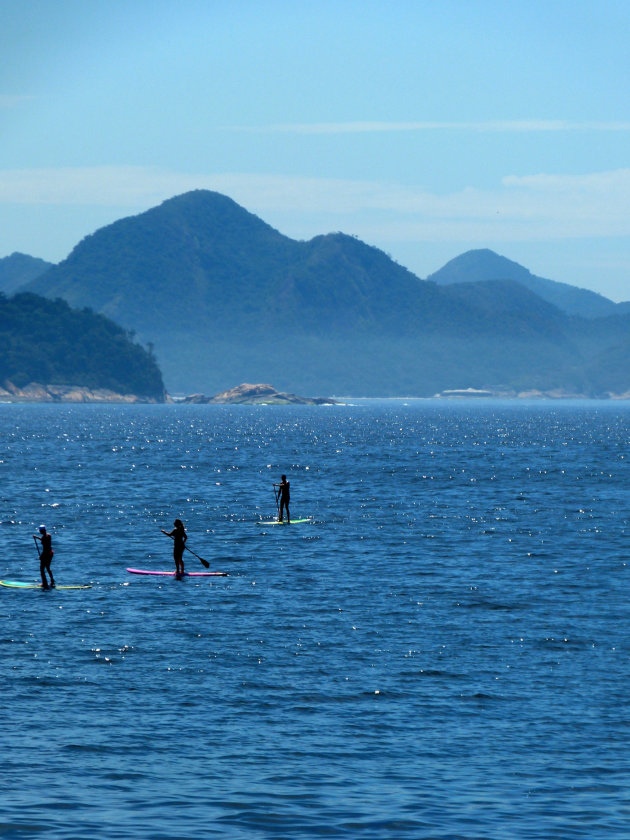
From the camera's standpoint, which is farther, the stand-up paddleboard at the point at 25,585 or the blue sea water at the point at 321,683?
the stand-up paddleboard at the point at 25,585

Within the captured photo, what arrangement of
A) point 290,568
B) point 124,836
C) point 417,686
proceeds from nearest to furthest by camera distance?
point 124,836 < point 417,686 < point 290,568

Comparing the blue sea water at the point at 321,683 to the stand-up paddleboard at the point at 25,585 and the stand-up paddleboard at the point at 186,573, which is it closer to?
the stand-up paddleboard at the point at 186,573

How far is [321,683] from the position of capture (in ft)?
105

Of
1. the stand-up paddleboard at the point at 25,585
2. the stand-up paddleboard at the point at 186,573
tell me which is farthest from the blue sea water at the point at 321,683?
the stand-up paddleboard at the point at 25,585

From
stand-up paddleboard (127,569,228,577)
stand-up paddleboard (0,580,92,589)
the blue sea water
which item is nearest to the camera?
the blue sea water

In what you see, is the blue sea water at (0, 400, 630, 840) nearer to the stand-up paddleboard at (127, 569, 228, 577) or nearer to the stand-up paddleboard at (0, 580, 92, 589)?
the stand-up paddleboard at (127, 569, 228, 577)

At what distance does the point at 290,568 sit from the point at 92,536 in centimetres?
1529

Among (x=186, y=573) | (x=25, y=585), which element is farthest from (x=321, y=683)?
(x=186, y=573)

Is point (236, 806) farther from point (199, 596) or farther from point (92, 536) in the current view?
point (92, 536)

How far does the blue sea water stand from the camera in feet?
75.6

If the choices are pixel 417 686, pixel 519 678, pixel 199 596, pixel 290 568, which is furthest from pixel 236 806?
pixel 290 568

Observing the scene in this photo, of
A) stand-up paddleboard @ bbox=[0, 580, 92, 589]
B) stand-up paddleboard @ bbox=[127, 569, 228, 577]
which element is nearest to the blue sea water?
stand-up paddleboard @ bbox=[127, 569, 228, 577]

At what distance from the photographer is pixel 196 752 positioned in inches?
1029

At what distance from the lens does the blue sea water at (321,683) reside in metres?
23.0
